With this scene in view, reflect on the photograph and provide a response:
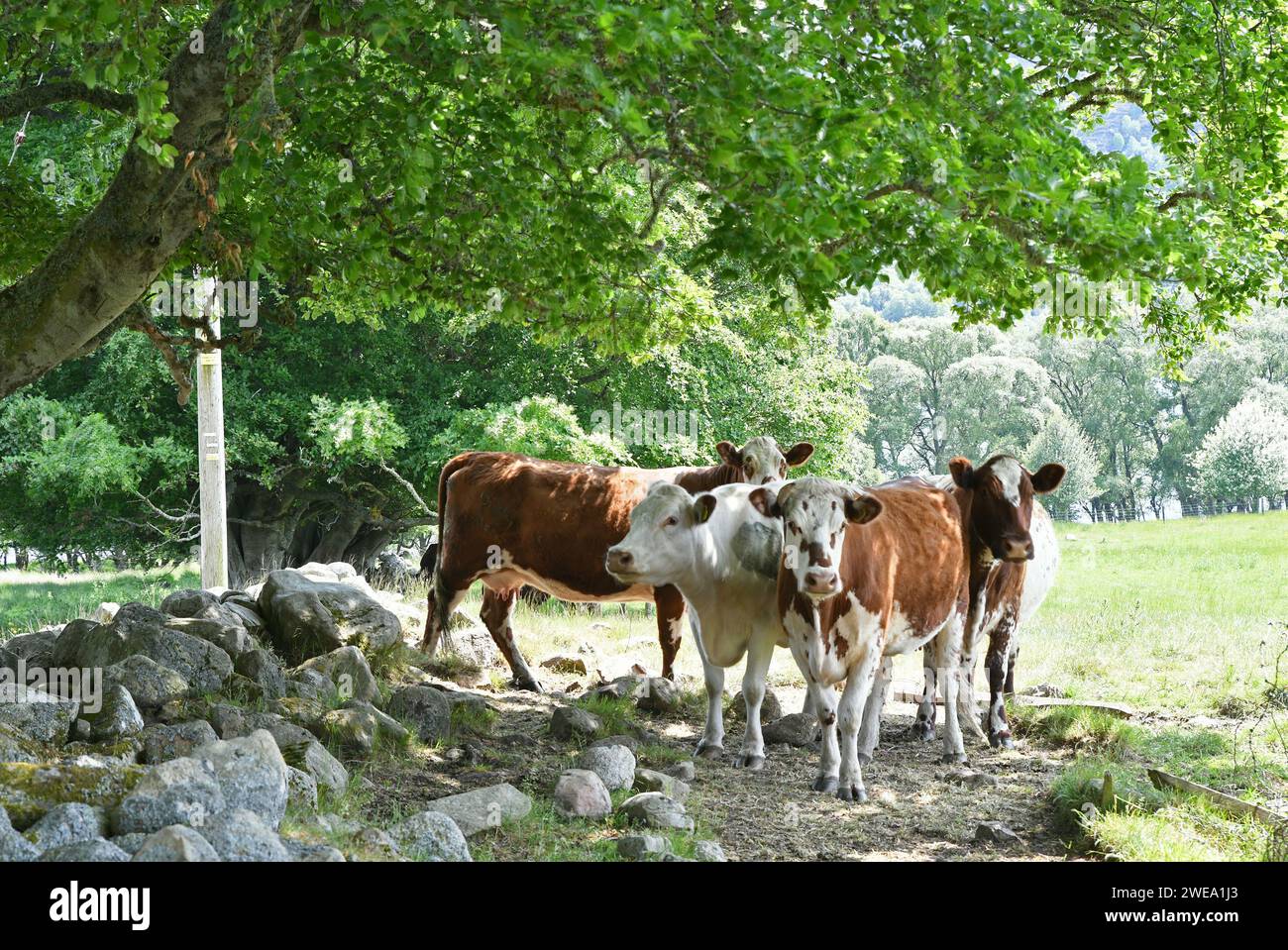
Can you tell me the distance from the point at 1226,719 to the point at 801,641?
4955mm

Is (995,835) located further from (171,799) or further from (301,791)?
Answer: (171,799)

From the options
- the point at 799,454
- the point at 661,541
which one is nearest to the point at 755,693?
the point at 661,541

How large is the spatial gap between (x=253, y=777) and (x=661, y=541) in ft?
13.2

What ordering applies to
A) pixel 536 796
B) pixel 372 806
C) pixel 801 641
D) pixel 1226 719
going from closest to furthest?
1. pixel 372 806
2. pixel 536 796
3. pixel 801 641
4. pixel 1226 719

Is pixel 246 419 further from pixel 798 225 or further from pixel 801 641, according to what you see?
pixel 798 225

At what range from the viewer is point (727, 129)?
19.6 ft

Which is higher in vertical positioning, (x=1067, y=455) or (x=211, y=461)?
(x=1067, y=455)

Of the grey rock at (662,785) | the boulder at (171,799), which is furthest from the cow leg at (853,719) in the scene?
the boulder at (171,799)

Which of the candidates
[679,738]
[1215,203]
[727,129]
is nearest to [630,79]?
[727,129]

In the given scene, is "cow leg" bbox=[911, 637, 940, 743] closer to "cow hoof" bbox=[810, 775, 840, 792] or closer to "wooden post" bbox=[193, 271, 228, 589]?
"cow hoof" bbox=[810, 775, 840, 792]

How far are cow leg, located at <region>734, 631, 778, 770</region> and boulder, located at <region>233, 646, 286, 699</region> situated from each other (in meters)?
3.27

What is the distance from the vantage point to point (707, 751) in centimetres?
915

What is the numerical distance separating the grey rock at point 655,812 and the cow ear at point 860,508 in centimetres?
218

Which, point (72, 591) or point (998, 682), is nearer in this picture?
point (998, 682)
